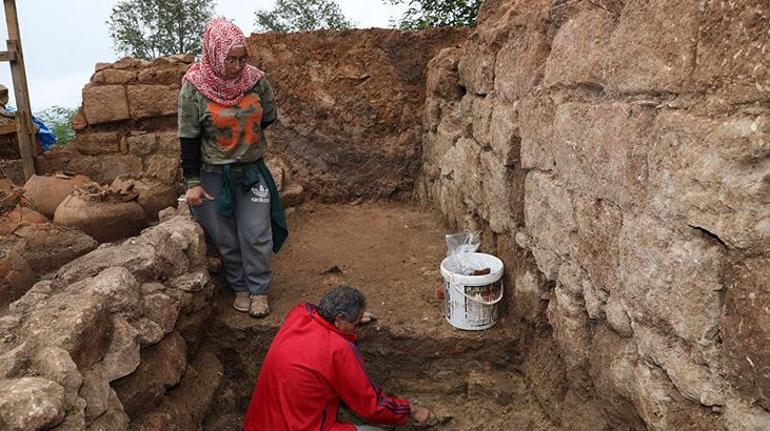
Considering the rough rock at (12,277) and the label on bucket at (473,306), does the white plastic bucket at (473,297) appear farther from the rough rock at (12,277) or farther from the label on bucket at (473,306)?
the rough rock at (12,277)

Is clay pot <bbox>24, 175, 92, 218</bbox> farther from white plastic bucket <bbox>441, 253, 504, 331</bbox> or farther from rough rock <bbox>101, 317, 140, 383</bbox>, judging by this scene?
white plastic bucket <bbox>441, 253, 504, 331</bbox>

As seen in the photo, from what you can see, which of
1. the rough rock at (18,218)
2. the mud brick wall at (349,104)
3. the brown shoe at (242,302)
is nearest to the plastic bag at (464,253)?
the brown shoe at (242,302)

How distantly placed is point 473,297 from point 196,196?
1567 mm

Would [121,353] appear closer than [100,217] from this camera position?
Yes

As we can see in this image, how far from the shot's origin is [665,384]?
1756mm

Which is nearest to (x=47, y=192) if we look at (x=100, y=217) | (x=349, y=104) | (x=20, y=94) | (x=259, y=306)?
(x=100, y=217)

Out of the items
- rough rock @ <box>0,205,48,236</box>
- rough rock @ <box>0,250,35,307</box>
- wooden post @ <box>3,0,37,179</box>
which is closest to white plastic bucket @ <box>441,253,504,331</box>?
rough rock @ <box>0,250,35,307</box>

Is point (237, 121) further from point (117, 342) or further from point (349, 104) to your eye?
point (349, 104)

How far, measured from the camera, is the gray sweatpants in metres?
3.31

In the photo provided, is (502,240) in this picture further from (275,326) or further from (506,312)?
(275,326)

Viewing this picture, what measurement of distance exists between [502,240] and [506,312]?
397 mm

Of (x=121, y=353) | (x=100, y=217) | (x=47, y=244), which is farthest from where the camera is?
(x=100, y=217)

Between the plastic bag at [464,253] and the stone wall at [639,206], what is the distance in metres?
0.20

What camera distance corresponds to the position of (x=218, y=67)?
3016mm
